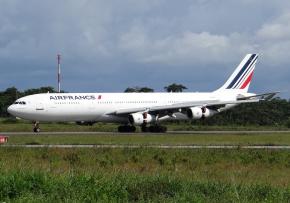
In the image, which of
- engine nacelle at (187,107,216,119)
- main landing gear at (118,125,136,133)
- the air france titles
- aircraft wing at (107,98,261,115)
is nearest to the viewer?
the air france titles

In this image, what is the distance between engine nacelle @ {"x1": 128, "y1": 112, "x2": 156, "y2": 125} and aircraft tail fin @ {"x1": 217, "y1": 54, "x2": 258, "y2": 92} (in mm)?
12692

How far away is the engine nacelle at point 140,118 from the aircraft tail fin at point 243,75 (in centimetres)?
1269

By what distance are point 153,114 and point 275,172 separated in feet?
124

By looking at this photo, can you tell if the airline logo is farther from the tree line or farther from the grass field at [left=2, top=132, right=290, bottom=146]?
the tree line

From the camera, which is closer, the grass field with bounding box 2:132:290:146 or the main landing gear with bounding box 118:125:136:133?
the grass field with bounding box 2:132:290:146

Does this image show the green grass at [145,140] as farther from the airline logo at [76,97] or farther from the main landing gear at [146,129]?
the main landing gear at [146,129]

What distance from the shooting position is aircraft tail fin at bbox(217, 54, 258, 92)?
235 feet

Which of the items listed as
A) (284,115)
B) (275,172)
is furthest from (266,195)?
(284,115)

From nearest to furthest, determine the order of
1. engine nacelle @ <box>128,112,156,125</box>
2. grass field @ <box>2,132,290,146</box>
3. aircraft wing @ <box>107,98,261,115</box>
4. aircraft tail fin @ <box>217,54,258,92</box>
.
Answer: grass field @ <box>2,132,290,146</box>
engine nacelle @ <box>128,112,156,125</box>
aircraft wing @ <box>107,98,261,115</box>
aircraft tail fin @ <box>217,54,258,92</box>

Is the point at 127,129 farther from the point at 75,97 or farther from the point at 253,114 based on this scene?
the point at 253,114

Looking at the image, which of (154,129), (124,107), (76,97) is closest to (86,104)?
(76,97)

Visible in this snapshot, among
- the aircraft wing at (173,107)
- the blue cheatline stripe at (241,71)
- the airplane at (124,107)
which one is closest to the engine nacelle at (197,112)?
the airplane at (124,107)

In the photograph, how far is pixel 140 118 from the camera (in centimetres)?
6019

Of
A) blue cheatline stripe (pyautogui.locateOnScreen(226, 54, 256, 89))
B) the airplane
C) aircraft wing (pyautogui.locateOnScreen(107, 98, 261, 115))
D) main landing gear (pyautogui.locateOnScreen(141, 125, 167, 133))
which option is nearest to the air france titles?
the airplane
